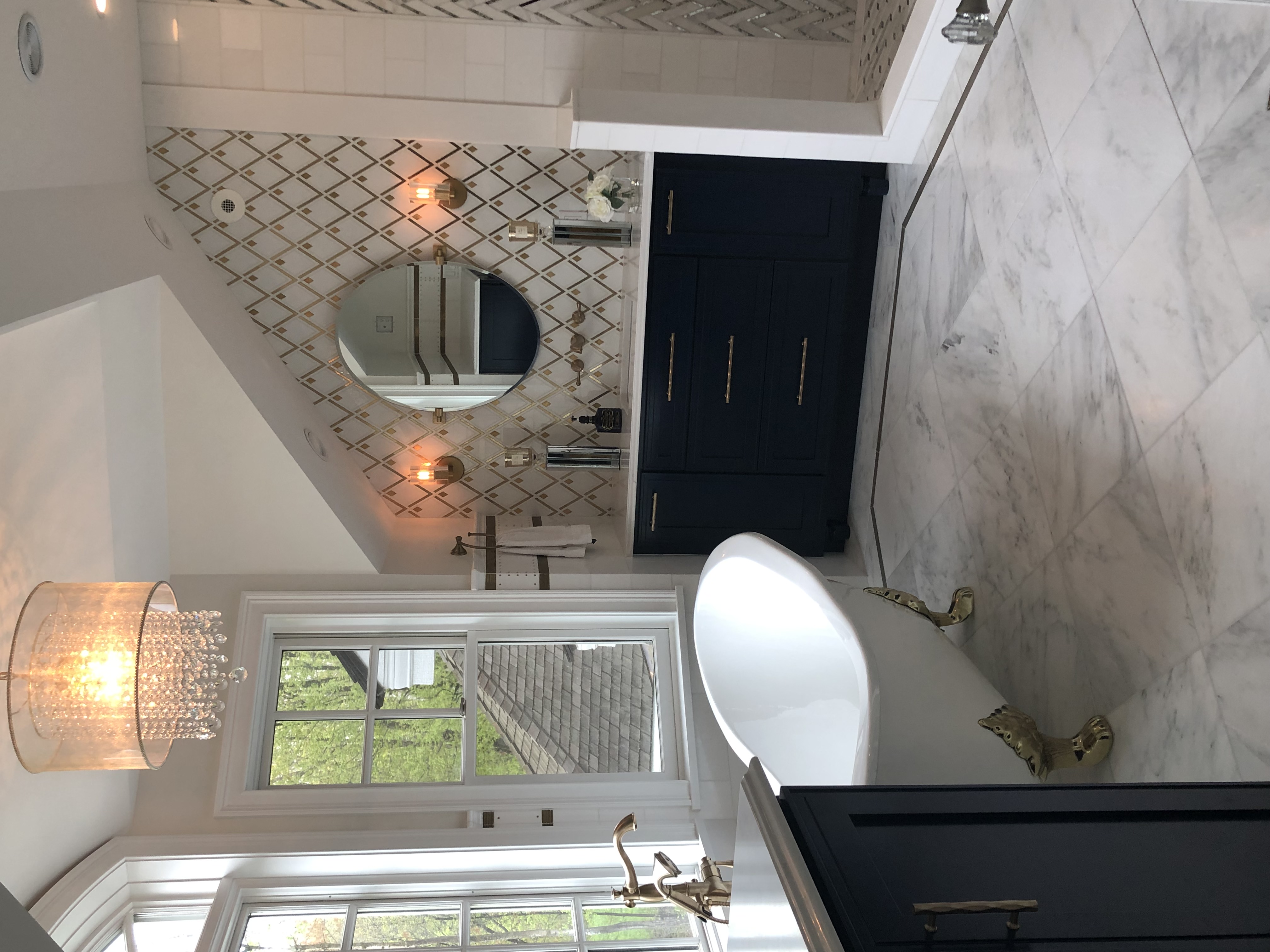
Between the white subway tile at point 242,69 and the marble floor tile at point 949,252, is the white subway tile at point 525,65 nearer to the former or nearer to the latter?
the white subway tile at point 242,69

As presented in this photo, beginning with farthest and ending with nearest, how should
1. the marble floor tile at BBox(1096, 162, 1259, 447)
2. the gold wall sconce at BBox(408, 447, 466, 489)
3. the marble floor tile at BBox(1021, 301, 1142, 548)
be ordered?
the gold wall sconce at BBox(408, 447, 466, 489) → the marble floor tile at BBox(1021, 301, 1142, 548) → the marble floor tile at BBox(1096, 162, 1259, 447)

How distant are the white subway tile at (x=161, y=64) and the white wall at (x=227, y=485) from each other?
108cm

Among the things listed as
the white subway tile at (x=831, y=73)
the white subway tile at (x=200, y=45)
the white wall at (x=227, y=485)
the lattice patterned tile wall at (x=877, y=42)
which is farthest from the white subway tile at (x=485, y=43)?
the white wall at (x=227, y=485)

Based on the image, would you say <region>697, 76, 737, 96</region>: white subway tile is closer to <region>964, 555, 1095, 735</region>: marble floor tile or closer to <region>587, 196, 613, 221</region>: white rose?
<region>587, 196, 613, 221</region>: white rose

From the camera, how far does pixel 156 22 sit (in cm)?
327

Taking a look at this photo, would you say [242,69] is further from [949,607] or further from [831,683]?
[949,607]

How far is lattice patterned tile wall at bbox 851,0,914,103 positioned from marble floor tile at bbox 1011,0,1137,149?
53 centimetres

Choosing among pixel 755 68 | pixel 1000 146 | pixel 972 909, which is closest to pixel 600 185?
pixel 755 68

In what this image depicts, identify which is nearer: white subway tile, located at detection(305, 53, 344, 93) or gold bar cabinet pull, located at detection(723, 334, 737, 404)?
white subway tile, located at detection(305, 53, 344, 93)

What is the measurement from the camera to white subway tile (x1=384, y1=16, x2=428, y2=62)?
3389mm

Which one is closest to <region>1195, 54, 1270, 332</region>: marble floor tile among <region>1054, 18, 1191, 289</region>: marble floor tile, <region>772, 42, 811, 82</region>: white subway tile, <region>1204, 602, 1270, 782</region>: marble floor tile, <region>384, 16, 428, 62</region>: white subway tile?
<region>1054, 18, 1191, 289</region>: marble floor tile

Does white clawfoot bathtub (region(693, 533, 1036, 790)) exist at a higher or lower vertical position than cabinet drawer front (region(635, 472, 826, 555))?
higher

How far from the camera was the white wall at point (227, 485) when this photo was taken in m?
2.90

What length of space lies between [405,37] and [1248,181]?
2806mm
